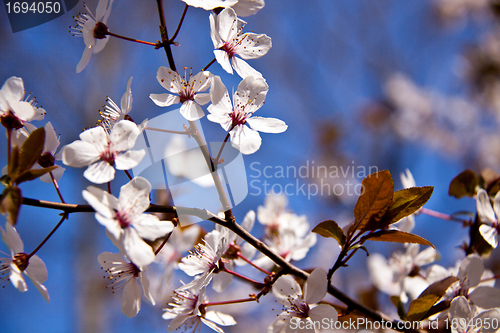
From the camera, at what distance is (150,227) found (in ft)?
1.90

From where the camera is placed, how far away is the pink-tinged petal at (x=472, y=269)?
0.86m

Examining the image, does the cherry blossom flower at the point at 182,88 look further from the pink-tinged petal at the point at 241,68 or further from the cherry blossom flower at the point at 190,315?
the cherry blossom flower at the point at 190,315

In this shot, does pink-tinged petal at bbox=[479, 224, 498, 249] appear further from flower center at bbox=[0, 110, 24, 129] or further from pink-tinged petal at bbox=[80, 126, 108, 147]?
flower center at bbox=[0, 110, 24, 129]

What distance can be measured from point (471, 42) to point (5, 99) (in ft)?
17.7

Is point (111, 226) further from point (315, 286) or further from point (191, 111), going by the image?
point (315, 286)

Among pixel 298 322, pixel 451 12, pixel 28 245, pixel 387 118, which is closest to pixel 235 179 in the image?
pixel 298 322

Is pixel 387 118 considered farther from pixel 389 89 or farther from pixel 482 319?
pixel 482 319

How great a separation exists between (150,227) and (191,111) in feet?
0.84

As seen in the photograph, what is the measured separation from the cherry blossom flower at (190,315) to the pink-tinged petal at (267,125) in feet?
1.41

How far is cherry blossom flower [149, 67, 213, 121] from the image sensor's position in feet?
2.28

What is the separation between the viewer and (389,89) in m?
5.03

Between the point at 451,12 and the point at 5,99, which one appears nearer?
the point at 5,99

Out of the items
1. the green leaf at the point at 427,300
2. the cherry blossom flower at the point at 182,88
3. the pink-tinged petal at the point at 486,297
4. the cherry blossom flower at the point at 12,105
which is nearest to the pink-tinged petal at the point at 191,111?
the cherry blossom flower at the point at 182,88

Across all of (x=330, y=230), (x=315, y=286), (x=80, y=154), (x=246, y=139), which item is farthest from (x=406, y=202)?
(x=80, y=154)
